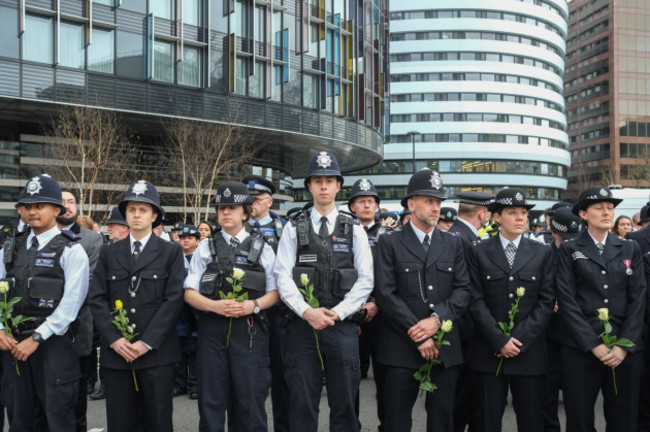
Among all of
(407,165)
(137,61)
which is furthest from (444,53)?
(137,61)

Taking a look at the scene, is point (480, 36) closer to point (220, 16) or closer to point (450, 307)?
point (220, 16)

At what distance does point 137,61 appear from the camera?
24844 mm

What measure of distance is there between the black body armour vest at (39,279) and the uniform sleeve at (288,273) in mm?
1888

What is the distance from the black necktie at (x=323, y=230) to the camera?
4.66m

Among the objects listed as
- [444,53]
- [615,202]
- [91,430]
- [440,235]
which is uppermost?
[444,53]

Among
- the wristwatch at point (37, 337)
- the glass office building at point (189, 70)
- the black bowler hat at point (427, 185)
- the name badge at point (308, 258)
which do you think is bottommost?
the wristwatch at point (37, 337)

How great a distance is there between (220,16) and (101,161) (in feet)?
34.6

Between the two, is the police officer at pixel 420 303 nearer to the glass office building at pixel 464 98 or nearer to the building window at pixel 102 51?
the building window at pixel 102 51

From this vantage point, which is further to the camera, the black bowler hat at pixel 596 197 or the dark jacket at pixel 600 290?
the black bowler hat at pixel 596 197

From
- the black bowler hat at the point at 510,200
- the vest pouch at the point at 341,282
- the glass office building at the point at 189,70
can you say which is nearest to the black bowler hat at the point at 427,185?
the black bowler hat at the point at 510,200

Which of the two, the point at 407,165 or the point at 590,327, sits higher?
the point at 407,165

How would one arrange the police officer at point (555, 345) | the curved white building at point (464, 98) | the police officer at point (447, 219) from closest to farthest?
the police officer at point (555, 345) → the police officer at point (447, 219) → the curved white building at point (464, 98)

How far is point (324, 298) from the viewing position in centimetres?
449

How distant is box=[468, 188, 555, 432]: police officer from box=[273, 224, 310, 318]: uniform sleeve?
5.15ft
